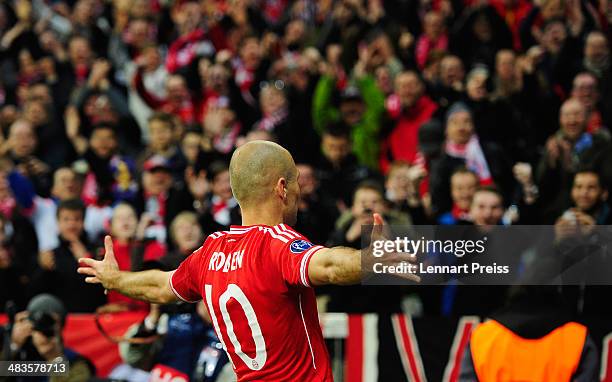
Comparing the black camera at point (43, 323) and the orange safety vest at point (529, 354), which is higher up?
the black camera at point (43, 323)

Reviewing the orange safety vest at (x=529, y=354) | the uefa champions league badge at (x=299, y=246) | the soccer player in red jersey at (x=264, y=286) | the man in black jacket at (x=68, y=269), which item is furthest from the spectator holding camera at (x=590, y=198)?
the uefa champions league badge at (x=299, y=246)

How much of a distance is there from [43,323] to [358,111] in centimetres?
510

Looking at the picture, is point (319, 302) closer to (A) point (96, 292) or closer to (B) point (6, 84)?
(A) point (96, 292)

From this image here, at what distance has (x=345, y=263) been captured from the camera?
480cm

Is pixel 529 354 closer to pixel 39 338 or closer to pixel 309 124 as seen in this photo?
pixel 39 338

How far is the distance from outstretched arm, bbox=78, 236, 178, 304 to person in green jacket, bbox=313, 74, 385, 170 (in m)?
6.41

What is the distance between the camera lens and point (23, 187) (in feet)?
39.6

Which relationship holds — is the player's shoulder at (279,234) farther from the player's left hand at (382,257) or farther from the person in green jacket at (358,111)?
the person in green jacket at (358,111)

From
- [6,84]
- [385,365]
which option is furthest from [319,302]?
[6,84]

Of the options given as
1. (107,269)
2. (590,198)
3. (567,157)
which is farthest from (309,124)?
(107,269)

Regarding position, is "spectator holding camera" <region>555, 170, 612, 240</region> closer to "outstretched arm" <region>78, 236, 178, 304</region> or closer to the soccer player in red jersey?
"outstretched arm" <region>78, 236, 178, 304</region>

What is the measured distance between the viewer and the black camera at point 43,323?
872 cm
